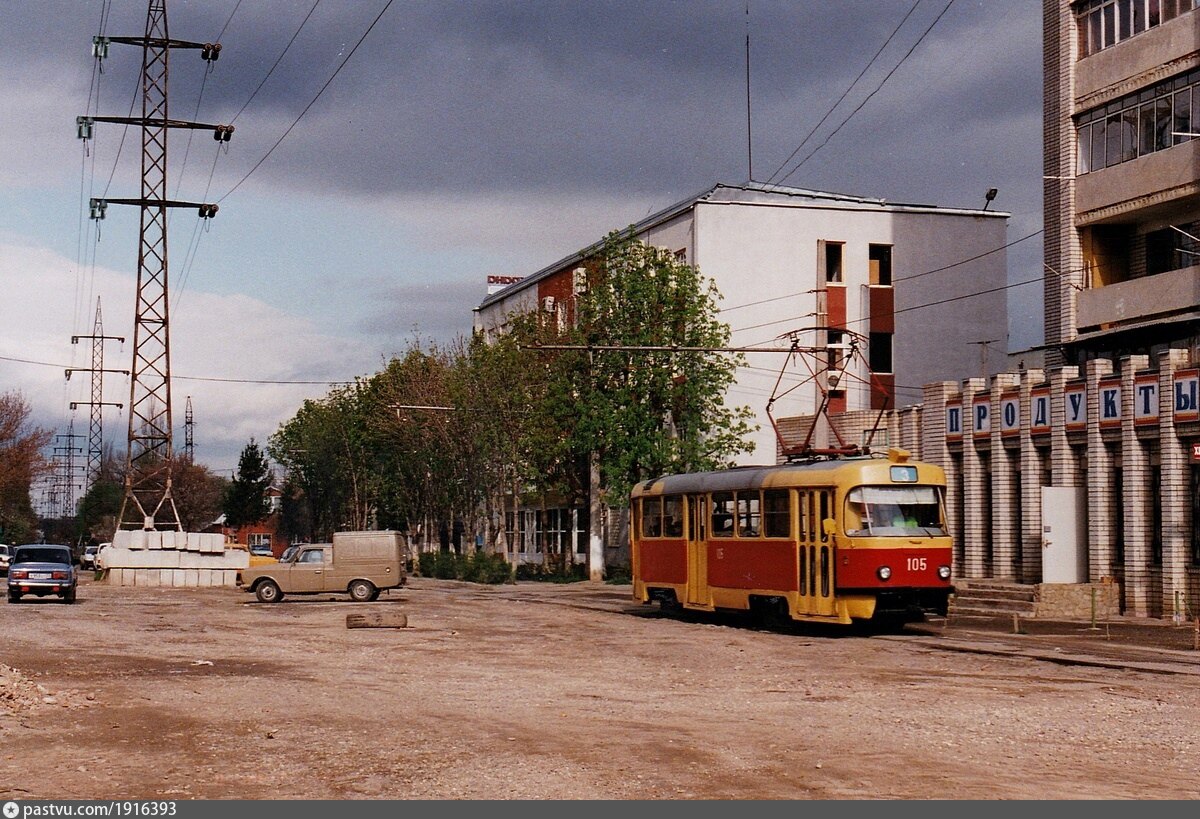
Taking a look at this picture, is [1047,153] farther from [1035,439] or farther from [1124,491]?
[1124,491]

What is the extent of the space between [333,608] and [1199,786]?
95.3 ft

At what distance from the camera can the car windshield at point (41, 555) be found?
1620 inches

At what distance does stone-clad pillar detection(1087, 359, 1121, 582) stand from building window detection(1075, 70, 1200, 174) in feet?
19.9

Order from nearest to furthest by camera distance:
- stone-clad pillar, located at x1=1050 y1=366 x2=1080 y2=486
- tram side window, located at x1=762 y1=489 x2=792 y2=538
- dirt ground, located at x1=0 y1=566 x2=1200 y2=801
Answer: dirt ground, located at x1=0 y1=566 x2=1200 y2=801, tram side window, located at x1=762 y1=489 x2=792 y2=538, stone-clad pillar, located at x1=1050 y1=366 x2=1080 y2=486

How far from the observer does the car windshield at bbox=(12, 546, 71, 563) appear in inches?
1620

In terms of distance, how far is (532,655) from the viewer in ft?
75.4

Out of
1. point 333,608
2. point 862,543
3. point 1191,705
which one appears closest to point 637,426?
point 333,608

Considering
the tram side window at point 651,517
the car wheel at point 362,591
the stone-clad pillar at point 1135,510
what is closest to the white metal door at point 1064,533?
the stone-clad pillar at point 1135,510

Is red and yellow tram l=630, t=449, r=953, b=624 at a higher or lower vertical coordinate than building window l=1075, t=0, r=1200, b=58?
lower

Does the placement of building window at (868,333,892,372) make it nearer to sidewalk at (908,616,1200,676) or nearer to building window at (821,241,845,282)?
building window at (821,241,845,282)

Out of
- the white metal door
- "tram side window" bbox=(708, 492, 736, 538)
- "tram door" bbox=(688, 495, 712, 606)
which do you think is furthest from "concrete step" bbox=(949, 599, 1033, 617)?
"tram side window" bbox=(708, 492, 736, 538)

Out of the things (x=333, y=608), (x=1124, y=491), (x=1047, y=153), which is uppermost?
(x=1047, y=153)

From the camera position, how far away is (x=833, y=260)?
5916cm

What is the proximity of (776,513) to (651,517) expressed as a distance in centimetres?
587
